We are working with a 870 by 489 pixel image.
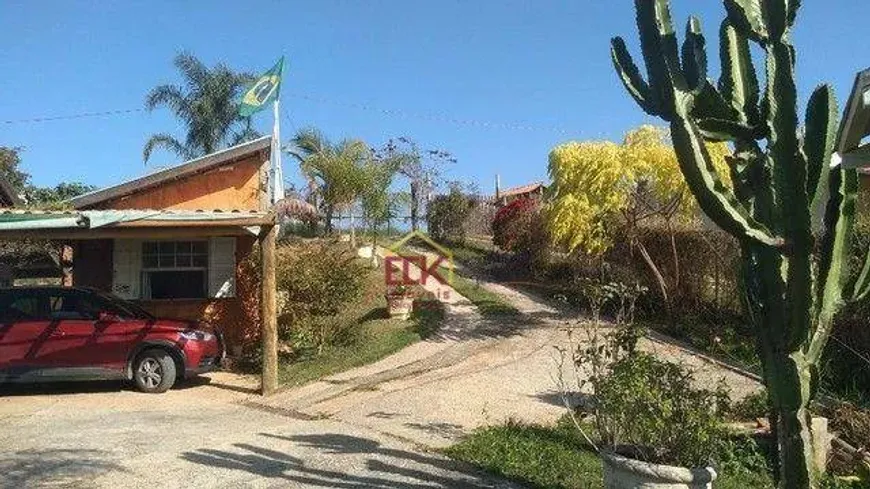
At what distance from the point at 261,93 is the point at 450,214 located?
7181 millimetres

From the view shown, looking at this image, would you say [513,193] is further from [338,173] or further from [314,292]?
[314,292]

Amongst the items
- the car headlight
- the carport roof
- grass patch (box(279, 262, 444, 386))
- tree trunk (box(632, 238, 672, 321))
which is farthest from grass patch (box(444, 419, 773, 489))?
tree trunk (box(632, 238, 672, 321))

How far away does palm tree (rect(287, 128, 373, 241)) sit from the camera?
793 inches

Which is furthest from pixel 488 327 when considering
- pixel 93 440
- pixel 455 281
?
pixel 93 440

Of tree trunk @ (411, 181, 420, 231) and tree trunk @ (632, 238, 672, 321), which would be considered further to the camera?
tree trunk @ (411, 181, 420, 231)

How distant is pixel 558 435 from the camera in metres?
7.76

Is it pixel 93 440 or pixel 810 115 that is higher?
pixel 810 115

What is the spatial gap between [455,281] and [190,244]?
6.77 m

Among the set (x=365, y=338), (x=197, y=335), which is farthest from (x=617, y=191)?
(x=197, y=335)

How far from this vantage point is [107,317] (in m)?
11.0

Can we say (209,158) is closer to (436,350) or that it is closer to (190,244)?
(190,244)

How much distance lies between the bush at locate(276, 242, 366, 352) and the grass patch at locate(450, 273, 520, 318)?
117 inches

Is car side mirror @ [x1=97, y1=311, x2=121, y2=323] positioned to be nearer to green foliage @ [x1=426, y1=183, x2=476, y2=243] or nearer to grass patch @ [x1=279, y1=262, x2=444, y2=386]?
grass patch @ [x1=279, y1=262, x2=444, y2=386]

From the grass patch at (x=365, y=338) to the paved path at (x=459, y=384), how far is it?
337 mm
